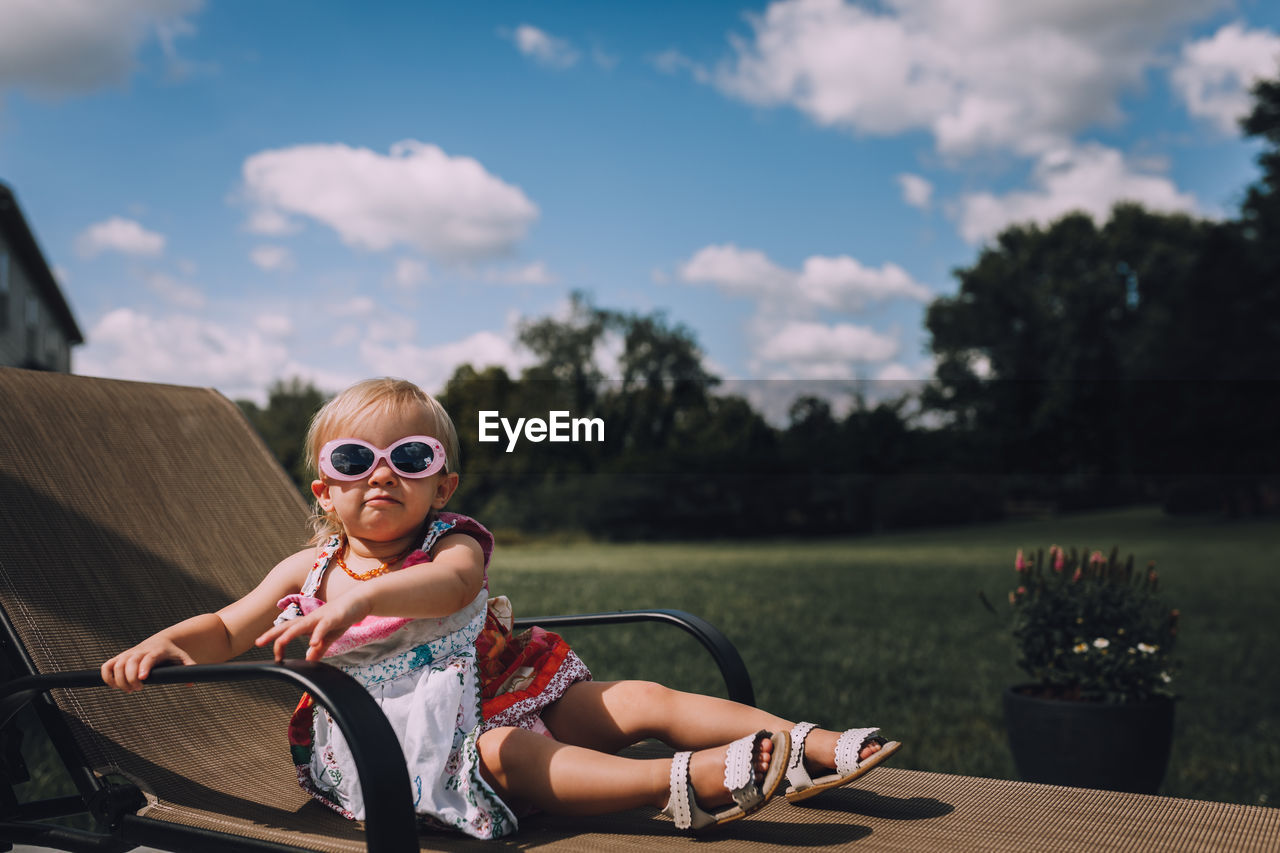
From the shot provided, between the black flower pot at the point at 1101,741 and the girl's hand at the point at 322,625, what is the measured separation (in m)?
2.47

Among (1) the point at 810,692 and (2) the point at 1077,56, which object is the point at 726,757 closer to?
(1) the point at 810,692

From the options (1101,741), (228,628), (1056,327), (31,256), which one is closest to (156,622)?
(228,628)

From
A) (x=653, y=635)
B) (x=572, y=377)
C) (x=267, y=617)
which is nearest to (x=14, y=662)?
(x=267, y=617)

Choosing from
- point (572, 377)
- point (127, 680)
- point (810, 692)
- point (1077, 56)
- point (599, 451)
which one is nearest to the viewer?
point (127, 680)

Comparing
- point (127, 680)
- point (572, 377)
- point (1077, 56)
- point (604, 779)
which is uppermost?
point (1077, 56)

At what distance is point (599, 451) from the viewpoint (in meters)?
22.3

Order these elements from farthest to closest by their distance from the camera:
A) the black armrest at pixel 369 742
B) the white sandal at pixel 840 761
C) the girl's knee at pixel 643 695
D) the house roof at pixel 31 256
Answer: the house roof at pixel 31 256, the girl's knee at pixel 643 695, the white sandal at pixel 840 761, the black armrest at pixel 369 742

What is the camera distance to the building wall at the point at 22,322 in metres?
20.0

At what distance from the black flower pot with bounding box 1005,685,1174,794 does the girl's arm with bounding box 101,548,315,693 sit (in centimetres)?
241

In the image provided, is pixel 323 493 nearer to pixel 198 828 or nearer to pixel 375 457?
pixel 375 457

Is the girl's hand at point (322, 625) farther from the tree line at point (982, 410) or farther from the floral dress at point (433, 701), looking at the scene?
the tree line at point (982, 410)

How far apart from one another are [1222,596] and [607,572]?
22.7 feet

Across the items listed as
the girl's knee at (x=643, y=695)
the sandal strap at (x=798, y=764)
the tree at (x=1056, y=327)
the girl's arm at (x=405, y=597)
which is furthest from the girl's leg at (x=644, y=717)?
the tree at (x=1056, y=327)

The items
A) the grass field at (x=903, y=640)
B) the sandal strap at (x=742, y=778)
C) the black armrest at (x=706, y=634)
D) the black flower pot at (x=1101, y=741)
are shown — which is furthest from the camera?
the grass field at (x=903, y=640)
